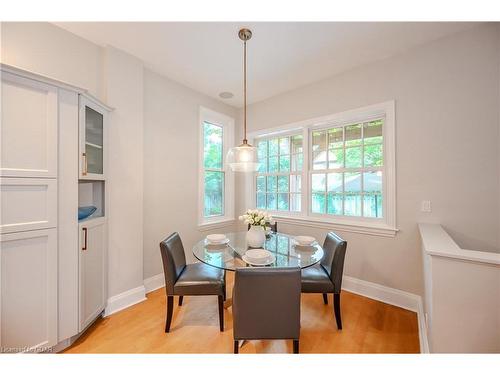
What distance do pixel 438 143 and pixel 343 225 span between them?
4.22 ft

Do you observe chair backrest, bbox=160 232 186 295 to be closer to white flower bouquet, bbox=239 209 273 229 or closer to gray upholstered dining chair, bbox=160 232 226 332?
gray upholstered dining chair, bbox=160 232 226 332

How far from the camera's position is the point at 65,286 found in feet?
5.03

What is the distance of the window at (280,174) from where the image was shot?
315 centimetres

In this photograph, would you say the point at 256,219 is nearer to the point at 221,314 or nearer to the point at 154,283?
the point at 221,314

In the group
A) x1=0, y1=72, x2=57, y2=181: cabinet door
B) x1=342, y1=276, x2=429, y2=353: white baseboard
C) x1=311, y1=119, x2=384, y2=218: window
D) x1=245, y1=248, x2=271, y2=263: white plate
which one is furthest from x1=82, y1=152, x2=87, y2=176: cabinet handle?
x1=342, y1=276, x2=429, y2=353: white baseboard

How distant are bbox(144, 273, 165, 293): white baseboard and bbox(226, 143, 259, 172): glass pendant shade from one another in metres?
1.86

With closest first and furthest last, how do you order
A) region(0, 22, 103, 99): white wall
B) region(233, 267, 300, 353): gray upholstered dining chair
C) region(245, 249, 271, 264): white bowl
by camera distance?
region(233, 267, 300, 353): gray upholstered dining chair → region(245, 249, 271, 264): white bowl → region(0, 22, 103, 99): white wall

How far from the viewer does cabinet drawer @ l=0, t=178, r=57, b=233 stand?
50.7 inches

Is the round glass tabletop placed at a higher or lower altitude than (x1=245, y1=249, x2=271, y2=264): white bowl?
lower

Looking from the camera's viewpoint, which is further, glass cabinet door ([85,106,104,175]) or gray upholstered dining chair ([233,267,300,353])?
glass cabinet door ([85,106,104,175])

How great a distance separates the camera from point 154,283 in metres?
2.55

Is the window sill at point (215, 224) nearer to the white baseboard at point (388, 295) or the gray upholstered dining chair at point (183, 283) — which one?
the gray upholstered dining chair at point (183, 283)

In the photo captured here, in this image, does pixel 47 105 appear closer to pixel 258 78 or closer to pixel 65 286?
pixel 65 286
